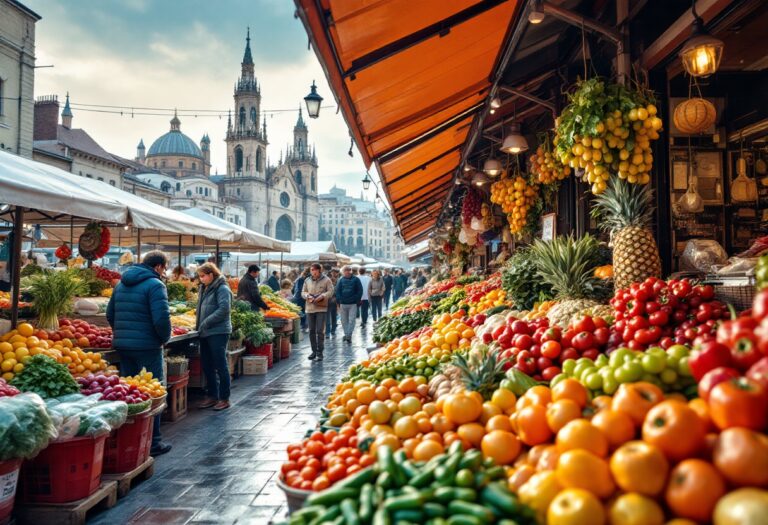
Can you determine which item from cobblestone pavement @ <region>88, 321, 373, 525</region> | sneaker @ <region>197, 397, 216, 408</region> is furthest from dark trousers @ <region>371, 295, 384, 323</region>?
sneaker @ <region>197, 397, 216, 408</region>

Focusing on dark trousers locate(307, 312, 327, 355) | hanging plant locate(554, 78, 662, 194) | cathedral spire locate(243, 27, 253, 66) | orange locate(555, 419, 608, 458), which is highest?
cathedral spire locate(243, 27, 253, 66)

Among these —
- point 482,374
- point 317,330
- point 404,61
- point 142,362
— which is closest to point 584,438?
point 482,374

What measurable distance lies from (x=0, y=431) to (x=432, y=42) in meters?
4.10

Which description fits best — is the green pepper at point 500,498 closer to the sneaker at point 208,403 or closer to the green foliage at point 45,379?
the green foliage at point 45,379

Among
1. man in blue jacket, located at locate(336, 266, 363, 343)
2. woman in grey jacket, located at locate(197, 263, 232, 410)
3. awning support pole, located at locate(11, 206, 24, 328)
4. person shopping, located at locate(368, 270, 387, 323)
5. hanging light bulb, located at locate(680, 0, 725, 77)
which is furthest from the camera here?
person shopping, located at locate(368, 270, 387, 323)

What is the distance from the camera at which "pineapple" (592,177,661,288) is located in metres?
3.96

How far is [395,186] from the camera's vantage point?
33.7 feet

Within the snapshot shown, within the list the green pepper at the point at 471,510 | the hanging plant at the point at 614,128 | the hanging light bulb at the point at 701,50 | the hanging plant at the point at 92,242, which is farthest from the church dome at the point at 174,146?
the green pepper at the point at 471,510

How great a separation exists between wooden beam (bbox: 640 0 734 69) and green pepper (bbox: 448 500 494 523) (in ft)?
12.4

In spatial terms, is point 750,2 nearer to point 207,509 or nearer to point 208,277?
point 207,509

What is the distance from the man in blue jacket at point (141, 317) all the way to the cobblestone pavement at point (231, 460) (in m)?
0.57

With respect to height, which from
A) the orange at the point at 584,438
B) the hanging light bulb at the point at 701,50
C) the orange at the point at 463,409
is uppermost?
the hanging light bulb at the point at 701,50

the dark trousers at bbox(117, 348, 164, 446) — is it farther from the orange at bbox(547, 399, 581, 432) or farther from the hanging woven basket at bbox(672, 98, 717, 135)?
the hanging woven basket at bbox(672, 98, 717, 135)

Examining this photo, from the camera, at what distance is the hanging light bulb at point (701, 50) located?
342 cm
